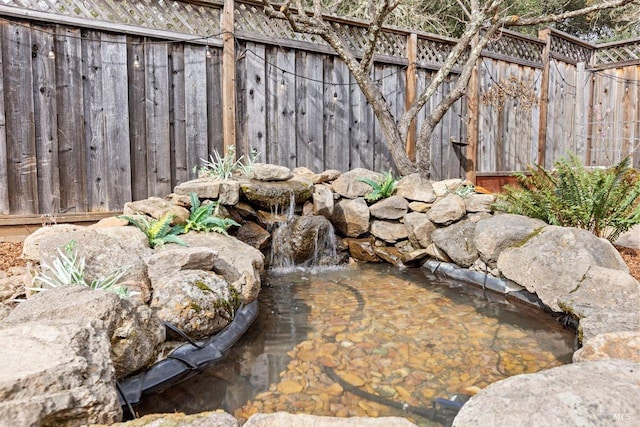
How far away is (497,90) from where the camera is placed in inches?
284

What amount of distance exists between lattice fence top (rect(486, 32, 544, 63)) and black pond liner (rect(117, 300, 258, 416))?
20.0 ft

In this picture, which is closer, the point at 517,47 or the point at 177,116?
the point at 177,116

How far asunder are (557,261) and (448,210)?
1516 mm

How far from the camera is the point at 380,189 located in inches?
208

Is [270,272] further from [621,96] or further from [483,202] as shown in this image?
[621,96]

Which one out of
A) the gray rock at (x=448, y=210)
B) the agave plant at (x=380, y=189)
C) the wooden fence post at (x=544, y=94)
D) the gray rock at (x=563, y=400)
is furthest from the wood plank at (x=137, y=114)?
the wooden fence post at (x=544, y=94)

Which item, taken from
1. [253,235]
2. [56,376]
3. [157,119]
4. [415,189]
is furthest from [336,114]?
[56,376]

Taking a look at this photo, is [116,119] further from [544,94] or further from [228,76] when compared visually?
[544,94]

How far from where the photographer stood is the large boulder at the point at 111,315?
6.36ft

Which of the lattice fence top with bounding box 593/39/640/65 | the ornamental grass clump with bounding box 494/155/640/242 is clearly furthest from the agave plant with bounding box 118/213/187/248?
the lattice fence top with bounding box 593/39/640/65

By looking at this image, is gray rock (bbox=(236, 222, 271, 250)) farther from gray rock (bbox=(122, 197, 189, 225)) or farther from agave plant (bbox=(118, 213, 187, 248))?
agave plant (bbox=(118, 213, 187, 248))

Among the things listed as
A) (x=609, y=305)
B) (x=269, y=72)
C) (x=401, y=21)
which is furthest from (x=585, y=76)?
(x=609, y=305)

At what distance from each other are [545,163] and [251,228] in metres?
5.73

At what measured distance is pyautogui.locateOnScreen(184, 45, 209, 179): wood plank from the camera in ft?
15.9
